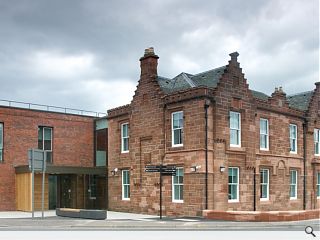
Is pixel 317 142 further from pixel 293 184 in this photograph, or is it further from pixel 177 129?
pixel 177 129

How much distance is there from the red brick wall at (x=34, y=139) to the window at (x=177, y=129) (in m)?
11.0

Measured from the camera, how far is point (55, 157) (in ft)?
112

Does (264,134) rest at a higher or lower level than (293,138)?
higher

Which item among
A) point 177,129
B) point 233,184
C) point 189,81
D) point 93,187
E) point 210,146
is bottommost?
point 93,187

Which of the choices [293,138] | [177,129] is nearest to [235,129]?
[177,129]

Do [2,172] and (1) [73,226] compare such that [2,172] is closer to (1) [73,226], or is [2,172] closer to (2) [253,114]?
(1) [73,226]

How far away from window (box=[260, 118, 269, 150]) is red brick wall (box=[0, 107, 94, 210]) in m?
13.6

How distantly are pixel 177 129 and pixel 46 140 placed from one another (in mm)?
11685

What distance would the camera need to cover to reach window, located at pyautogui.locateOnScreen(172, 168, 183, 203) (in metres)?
26.3

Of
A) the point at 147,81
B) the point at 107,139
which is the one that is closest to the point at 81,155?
the point at 107,139

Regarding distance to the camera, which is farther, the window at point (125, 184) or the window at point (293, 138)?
the window at point (293, 138)

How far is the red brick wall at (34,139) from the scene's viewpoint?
31562mm

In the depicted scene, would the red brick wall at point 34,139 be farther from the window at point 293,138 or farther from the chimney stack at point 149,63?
the window at point 293,138

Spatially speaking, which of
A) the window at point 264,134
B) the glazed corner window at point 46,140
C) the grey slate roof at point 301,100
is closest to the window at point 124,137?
the glazed corner window at point 46,140
